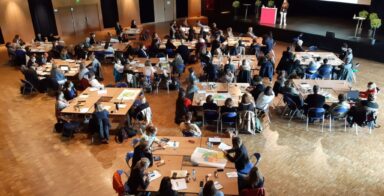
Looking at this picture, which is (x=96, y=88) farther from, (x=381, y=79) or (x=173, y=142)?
(x=381, y=79)

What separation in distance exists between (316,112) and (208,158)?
4206 mm

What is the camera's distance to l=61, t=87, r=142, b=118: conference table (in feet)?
29.7

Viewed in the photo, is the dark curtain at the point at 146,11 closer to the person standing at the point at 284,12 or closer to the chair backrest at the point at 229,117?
the person standing at the point at 284,12

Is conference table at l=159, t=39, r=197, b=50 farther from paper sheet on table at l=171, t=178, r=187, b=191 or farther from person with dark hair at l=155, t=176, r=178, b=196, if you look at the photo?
person with dark hair at l=155, t=176, r=178, b=196

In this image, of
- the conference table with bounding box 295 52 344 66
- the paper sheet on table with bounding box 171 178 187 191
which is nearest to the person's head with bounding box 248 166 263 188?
the paper sheet on table with bounding box 171 178 187 191

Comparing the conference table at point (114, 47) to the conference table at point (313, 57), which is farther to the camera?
the conference table at point (114, 47)

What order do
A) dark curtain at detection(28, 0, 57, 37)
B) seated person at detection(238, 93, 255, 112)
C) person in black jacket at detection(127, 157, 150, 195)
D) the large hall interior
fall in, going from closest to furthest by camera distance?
person in black jacket at detection(127, 157, 150, 195), the large hall interior, seated person at detection(238, 93, 255, 112), dark curtain at detection(28, 0, 57, 37)

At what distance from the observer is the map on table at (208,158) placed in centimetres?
639

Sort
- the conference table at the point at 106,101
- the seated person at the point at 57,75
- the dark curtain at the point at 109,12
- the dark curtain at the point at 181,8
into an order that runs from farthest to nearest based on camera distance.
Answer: the dark curtain at the point at 181,8, the dark curtain at the point at 109,12, the seated person at the point at 57,75, the conference table at the point at 106,101

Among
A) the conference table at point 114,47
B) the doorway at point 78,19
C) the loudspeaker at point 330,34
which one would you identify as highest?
the doorway at point 78,19

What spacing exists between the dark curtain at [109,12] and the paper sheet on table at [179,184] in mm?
19370

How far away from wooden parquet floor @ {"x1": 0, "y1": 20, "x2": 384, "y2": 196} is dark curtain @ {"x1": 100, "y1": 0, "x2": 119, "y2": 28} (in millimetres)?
13563

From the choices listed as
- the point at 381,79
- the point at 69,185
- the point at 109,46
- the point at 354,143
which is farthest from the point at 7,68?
the point at 381,79

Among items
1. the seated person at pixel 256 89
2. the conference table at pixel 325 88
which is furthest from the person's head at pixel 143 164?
the conference table at pixel 325 88
